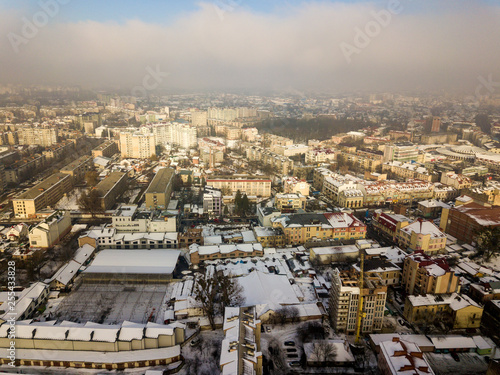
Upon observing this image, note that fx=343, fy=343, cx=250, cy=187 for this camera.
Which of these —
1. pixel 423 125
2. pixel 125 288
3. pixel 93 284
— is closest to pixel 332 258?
pixel 125 288

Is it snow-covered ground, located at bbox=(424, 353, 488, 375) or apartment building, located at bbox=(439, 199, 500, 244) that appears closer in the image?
snow-covered ground, located at bbox=(424, 353, 488, 375)

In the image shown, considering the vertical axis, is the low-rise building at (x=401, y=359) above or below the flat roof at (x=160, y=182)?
below

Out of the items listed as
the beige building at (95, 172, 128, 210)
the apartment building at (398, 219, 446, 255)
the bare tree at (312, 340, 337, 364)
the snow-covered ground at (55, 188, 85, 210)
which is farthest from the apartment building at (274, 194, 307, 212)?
the snow-covered ground at (55, 188, 85, 210)

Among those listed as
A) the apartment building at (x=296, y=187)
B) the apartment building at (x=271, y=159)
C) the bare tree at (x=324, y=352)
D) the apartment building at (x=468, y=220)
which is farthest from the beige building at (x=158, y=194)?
the apartment building at (x=468, y=220)

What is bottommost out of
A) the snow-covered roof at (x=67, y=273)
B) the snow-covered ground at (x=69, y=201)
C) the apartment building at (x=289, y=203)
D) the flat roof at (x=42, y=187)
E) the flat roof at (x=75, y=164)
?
the snow-covered ground at (x=69, y=201)

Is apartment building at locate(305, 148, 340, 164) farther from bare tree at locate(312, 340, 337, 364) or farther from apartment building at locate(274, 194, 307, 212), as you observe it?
bare tree at locate(312, 340, 337, 364)

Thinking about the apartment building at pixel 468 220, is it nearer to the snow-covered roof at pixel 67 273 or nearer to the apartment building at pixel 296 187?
the apartment building at pixel 296 187
